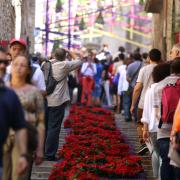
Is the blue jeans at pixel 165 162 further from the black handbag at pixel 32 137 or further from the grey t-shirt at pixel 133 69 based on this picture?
the grey t-shirt at pixel 133 69

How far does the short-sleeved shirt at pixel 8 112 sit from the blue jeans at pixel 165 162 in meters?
3.20

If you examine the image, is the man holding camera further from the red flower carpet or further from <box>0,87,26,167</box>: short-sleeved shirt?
<box>0,87,26,167</box>: short-sleeved shirt

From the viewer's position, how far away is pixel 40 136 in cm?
817

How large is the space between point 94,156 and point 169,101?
3.52 m

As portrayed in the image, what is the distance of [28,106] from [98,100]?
19655 millimetres

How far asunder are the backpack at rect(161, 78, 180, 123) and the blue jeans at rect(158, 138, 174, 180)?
12.7 inches

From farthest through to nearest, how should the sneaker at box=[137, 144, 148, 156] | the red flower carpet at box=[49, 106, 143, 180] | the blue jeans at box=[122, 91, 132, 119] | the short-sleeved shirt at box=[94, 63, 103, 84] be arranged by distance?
1. the short-sleeved shirt at box=[94, 63, 103, 84]
2. the blue jeans at box=[122, 91, 132, 119]
3. the sneaker at box=[137, 144, 148, 156]
4. the red flower carpet at box=[49, 106, 143, 180]

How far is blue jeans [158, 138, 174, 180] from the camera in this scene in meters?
10.0

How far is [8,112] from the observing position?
710 centimetres

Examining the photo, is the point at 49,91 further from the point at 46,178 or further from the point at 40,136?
the point at 40,136

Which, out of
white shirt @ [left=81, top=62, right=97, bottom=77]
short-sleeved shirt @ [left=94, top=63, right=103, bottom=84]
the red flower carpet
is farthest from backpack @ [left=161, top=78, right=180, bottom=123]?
short-sleeved shirt @ [left=94, top=63, right=103, bottom=84]

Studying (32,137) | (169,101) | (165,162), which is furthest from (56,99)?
(32,137)

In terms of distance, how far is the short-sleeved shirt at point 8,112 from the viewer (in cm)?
705

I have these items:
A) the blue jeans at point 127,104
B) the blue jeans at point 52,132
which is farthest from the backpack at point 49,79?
the blue jeans at point 127,104
